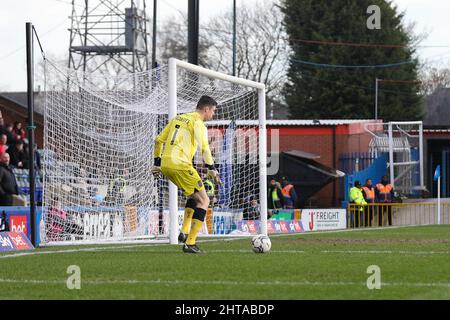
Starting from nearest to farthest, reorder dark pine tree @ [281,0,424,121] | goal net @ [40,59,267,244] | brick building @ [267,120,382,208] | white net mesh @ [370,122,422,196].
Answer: goal net @ [40,59,267,244] < white net mesh @ [370,122,422,196] < brick building @ [267,120,382,208] < dark pine tree @ [281,0,424,121]

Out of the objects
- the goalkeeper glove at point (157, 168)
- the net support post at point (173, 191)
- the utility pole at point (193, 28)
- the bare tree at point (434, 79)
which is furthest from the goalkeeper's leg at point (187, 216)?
the bare tree at point (434, 79)

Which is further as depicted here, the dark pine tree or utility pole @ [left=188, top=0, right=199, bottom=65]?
the dark pine tree

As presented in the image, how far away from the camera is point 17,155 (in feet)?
90.5

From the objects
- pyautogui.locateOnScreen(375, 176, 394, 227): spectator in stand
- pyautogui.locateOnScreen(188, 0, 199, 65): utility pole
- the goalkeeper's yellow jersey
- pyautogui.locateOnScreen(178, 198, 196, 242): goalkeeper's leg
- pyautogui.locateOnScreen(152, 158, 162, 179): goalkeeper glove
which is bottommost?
pyautogui.locateOnScreen(375, 176, 394, 227): spectator in stand

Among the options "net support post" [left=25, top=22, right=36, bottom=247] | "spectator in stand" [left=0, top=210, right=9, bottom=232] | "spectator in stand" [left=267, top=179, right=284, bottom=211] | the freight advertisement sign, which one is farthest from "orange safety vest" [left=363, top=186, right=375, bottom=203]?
"net support post" [left=25, top=22, right=36, bottom=247]

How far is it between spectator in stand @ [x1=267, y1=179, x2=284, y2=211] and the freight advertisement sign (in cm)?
98

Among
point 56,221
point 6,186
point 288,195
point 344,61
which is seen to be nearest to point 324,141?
point 288,195

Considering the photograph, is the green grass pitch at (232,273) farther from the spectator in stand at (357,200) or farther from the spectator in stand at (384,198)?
the spectator in stand at (384,198)

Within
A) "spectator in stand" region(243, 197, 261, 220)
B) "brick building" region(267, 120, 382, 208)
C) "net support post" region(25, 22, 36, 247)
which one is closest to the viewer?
"net support post" region(25, 22, 36, 247)

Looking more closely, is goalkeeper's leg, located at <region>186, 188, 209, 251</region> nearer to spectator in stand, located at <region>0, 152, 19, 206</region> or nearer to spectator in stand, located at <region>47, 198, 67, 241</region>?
spectator in stand, located at <region>47, 198, 67, 241</region>

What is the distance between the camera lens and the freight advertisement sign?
1300 inches

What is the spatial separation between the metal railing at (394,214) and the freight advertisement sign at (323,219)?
1.06ft

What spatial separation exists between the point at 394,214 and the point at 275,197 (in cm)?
481
